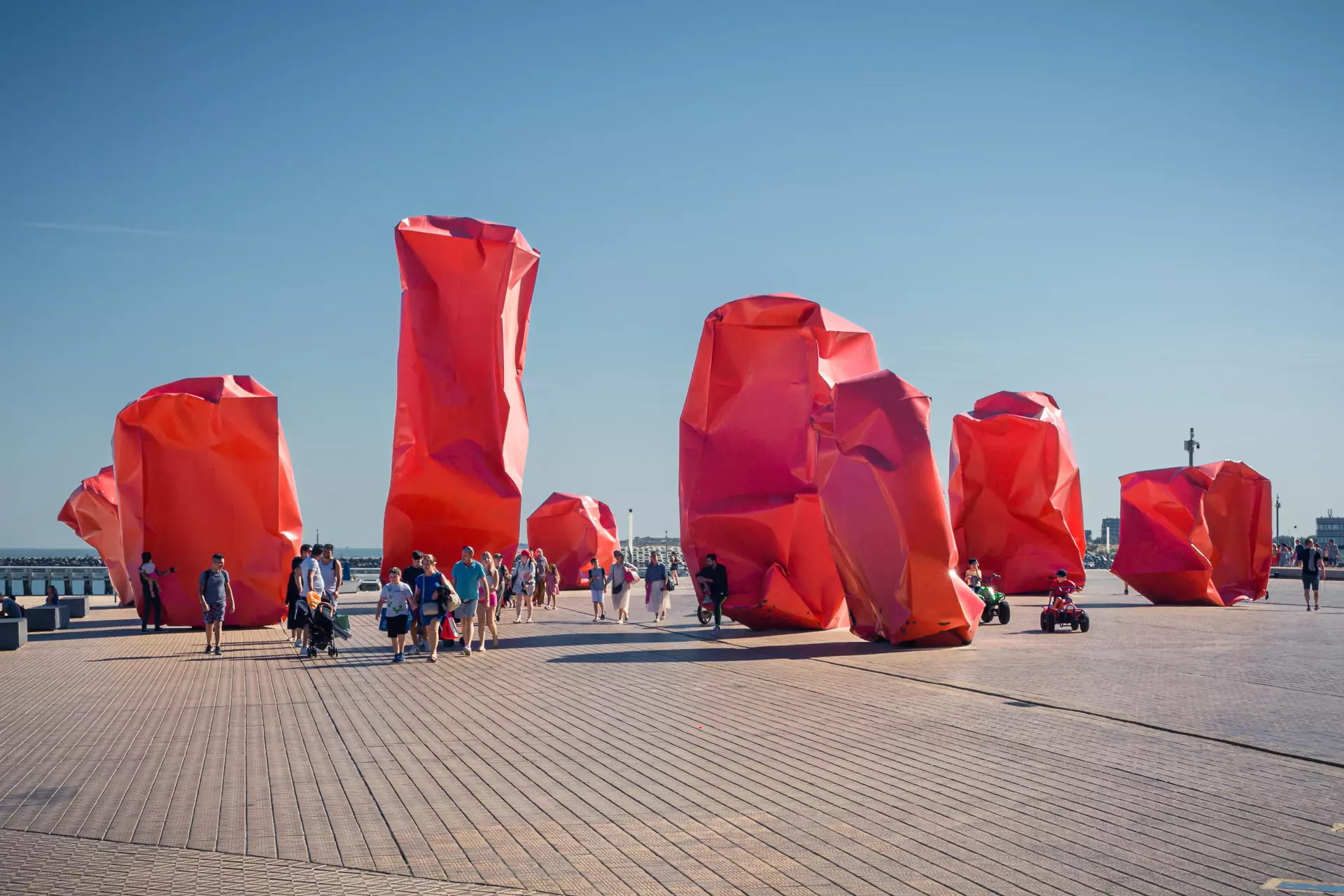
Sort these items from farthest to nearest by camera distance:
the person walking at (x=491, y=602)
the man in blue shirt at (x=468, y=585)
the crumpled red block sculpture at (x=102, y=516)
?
the crumpled red block sculpture at (x=102, y=516), the person walking at (x=491, y=602), the man in blue shirt at (x=468, y=585)

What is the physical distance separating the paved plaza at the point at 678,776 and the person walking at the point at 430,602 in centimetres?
99

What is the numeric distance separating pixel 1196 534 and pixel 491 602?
57.7ft

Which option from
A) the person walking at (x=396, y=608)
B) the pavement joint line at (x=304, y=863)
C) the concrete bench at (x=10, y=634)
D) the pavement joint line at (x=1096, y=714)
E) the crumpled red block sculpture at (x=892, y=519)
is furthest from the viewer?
the concrete bench at (x=10, y=634)

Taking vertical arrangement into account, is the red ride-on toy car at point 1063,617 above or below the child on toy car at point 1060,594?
below

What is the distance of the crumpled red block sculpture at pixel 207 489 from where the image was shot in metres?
20.6

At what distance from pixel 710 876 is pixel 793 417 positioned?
15015mm

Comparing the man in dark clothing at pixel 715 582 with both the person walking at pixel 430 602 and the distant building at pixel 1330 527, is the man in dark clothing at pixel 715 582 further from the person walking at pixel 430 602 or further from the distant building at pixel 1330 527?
the distant building at pixel 1330 527

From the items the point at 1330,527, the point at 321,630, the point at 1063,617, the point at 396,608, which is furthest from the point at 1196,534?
the point at 1330,527

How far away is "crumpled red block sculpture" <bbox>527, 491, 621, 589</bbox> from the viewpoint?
1478 inches

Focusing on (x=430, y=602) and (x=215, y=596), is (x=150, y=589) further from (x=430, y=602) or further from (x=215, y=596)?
(x=430, y=602)

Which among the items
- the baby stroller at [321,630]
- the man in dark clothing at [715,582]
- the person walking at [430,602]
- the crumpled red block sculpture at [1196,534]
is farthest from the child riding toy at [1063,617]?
the baby stroller at [321,630]

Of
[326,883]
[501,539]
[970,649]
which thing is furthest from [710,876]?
[501,539]

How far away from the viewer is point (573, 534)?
38.0 meters

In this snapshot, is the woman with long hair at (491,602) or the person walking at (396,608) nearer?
the person walking at (396,608)
